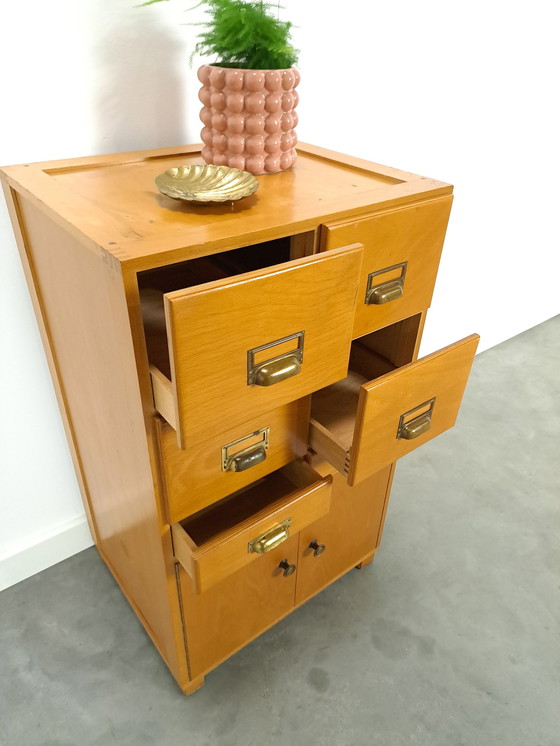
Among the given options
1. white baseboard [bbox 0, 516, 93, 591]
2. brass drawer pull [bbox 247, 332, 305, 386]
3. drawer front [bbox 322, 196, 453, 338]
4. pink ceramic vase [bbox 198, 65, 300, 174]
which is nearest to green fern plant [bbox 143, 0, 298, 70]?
pink ceramic vase [bbox 198, 65, 300, 174]

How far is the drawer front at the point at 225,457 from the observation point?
2.83 ft

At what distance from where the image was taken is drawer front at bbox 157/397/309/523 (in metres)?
0.86

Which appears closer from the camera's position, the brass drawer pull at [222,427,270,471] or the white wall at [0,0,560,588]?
the brass drawer pull at [222,427,270,471]

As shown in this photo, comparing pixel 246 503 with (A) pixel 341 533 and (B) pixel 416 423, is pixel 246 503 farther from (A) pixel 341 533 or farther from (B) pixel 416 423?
(B) pixel 416 423

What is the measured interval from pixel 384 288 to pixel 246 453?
14.9 inches

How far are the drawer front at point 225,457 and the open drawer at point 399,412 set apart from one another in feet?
0.27

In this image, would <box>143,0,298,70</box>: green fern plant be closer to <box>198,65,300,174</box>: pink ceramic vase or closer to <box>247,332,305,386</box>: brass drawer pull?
<box>198,65,300,174</box>: pink ceramic vase

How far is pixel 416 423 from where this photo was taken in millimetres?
1000

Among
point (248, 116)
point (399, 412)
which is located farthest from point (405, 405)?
point (248, 116)

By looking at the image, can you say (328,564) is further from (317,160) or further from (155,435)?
(317,160)

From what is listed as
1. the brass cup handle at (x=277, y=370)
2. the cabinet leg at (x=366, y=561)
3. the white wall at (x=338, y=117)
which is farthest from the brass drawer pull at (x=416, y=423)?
the white wall at (x=338, y=117)

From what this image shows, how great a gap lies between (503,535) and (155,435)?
1.28 m

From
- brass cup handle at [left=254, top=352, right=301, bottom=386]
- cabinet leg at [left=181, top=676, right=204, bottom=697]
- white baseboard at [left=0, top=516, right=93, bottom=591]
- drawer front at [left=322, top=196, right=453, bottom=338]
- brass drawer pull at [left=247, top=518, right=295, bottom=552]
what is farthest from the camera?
white baseboard at [left=0, top=516, right=93, bottom=591]

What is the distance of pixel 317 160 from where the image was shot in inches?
44.4
